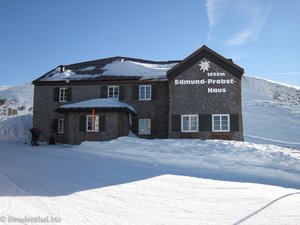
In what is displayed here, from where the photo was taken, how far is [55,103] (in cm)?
2886

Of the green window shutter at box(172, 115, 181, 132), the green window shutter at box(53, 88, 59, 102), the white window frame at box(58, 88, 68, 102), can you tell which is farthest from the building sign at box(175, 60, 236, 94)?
the green window shutter at box(53, 88, 59, 102)

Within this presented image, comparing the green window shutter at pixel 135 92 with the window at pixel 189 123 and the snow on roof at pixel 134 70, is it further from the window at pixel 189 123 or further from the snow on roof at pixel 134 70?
the window at pixel 189 123

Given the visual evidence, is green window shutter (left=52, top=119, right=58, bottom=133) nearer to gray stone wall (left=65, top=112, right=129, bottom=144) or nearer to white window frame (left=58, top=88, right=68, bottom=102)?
white window frame (left=58, top=88, right=68, bottom=102)

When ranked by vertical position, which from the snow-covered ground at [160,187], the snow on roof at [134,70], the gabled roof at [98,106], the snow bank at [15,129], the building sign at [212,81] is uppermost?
the snow on roof at [134,70]

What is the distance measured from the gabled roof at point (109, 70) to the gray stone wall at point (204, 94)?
7.34 ft

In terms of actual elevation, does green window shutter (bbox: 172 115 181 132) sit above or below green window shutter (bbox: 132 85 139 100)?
below

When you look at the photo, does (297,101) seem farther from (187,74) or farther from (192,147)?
(192,147)

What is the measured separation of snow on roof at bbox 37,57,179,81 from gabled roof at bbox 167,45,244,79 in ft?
4.92

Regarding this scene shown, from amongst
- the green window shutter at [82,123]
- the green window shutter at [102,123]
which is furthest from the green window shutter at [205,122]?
the green window shutter at [82,123]

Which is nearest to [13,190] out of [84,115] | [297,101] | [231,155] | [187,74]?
[231,155]

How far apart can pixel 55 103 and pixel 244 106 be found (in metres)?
42.9

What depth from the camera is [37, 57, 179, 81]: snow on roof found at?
27781 mm

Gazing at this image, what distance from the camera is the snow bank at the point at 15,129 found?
3319 centimetres

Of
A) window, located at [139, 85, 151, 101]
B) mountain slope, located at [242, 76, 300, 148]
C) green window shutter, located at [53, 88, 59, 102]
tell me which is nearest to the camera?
window, located at [139, 85, 151, 101]
